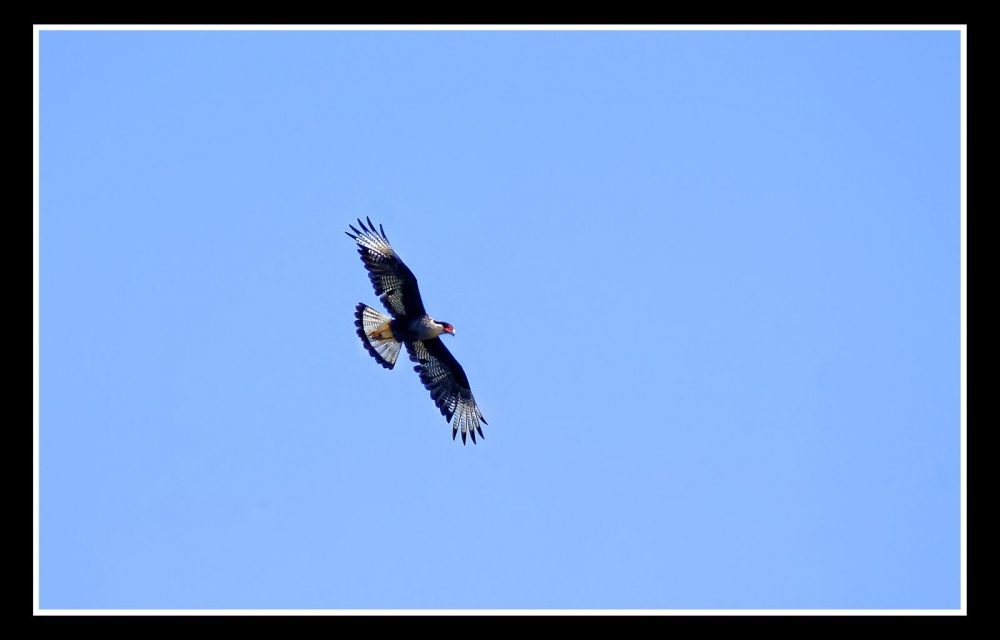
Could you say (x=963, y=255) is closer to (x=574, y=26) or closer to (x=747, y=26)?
(x=747, y=26)

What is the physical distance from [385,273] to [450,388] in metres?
2.12

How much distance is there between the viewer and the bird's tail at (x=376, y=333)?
16.2m

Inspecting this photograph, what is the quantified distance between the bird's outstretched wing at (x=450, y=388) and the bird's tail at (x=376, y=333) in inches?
24.3

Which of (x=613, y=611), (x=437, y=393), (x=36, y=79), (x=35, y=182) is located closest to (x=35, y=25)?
(x=36, y=79)

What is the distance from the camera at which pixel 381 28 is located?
13664 millimetres

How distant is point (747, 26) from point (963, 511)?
5.42m

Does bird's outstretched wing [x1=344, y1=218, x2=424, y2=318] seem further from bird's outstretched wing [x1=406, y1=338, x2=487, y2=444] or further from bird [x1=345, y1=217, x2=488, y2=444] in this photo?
bird's outstretched wing [x1=406, y1=338, x2=487, y2=444]

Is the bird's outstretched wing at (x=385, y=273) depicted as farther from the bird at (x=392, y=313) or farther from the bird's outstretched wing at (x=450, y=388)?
the bird's outstretched wing at (x=450, y=388)

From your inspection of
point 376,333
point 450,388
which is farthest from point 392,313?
point 450,388

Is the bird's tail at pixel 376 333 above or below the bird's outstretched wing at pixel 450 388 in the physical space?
above

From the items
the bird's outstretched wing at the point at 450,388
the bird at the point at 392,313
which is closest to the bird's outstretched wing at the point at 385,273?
the bird at the point at 392,313

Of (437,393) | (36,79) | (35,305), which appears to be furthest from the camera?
(437,393)

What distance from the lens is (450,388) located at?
1728 centimetres

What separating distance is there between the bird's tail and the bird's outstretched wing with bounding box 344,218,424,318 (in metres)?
0.25
